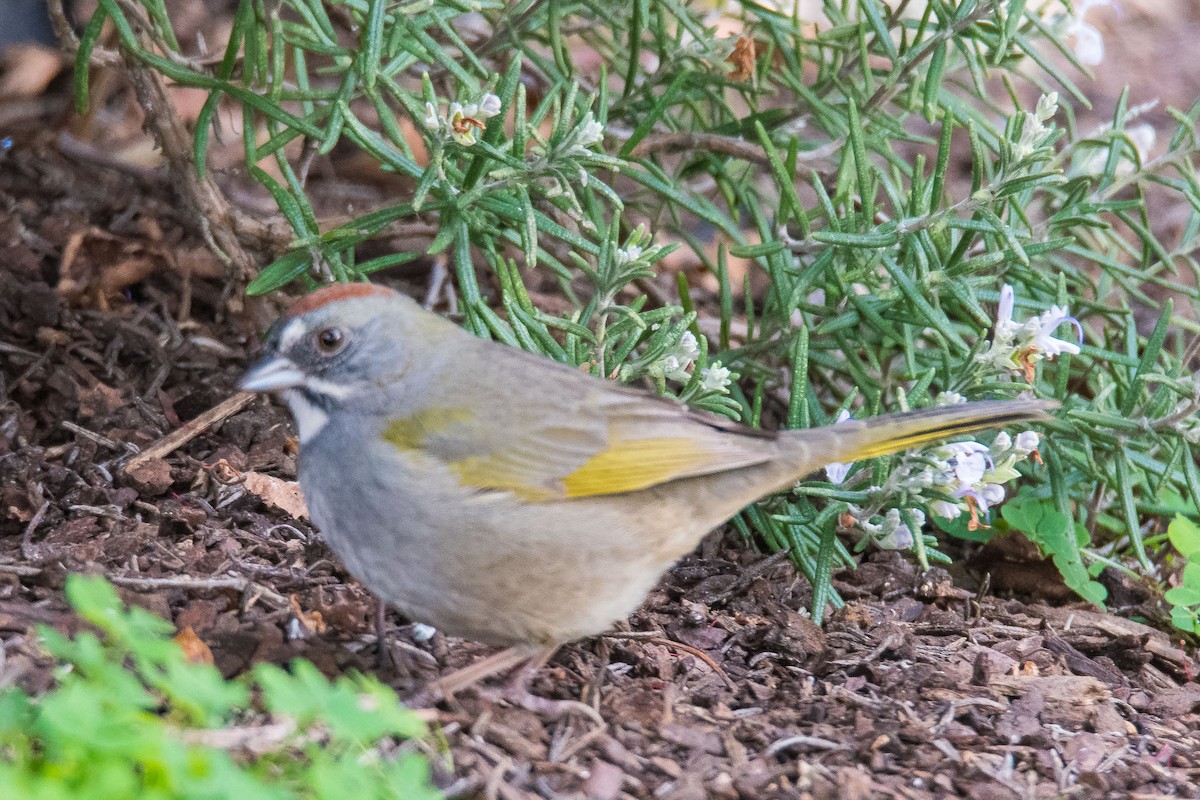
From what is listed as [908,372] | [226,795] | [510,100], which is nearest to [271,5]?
[510,100]

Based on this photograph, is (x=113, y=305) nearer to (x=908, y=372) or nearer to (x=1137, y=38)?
(x=908, y=372)

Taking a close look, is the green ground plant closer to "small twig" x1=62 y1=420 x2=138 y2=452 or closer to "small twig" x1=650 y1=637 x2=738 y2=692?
"small twig" x1=650 y1=637 x2=738 y2=692

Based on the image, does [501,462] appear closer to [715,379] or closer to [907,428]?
[715,379]

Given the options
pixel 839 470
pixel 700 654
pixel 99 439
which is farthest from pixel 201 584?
pixel 839 470

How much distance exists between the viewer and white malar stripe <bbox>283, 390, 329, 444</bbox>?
3.57 metres

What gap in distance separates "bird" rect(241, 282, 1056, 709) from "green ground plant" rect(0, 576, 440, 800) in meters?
0.67

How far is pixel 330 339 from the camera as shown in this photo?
362 centimetres

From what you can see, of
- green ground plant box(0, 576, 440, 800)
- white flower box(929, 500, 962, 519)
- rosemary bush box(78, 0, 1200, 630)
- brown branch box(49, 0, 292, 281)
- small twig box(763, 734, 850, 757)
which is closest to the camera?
green ground plant box(0, 576, 440, 800)

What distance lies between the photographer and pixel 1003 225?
14.1ft

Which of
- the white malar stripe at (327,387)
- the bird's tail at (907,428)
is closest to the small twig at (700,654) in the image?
the bird's tail at (907,428)

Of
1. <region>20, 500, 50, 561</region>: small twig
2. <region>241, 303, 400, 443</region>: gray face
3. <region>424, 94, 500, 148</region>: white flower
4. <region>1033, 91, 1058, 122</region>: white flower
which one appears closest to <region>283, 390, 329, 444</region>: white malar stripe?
<region>241, 303, 400, 443</region>: gray face

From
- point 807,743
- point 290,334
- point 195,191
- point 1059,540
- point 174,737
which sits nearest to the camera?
point 174,737

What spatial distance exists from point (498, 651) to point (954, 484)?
1538 mm

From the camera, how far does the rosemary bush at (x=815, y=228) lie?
13.7ft
